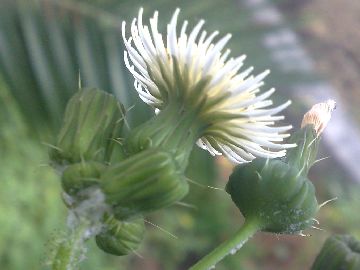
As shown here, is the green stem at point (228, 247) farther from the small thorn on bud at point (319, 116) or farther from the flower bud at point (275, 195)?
the small thorn on bud at point (319, 116)

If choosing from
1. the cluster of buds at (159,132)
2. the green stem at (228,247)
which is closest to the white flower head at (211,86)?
the cluster of buds at (159,132)

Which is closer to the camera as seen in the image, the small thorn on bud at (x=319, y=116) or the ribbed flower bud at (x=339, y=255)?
the ribbed flower bud at (x=339, y=255)

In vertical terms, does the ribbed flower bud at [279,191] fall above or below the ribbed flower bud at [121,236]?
above

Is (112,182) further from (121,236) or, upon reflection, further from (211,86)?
(211,86)

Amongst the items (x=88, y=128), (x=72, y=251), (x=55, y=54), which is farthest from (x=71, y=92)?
(x=72, y=251)

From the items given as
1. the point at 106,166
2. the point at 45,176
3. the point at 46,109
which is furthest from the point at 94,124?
the point at 45,176

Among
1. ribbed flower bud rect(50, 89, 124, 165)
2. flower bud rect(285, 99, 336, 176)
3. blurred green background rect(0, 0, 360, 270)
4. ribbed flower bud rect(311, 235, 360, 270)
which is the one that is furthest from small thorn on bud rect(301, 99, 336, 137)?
blurred green background rect(0, 0, 360, 270)

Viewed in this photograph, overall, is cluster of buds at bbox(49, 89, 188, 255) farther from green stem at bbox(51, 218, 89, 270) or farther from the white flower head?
the white flower head
